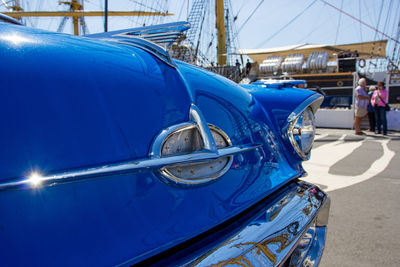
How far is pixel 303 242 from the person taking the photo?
1174 mm

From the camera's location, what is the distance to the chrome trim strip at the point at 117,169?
497mm

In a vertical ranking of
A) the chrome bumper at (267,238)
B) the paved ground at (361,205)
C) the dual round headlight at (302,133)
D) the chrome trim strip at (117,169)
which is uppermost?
the chrome trim strip at (117,169)

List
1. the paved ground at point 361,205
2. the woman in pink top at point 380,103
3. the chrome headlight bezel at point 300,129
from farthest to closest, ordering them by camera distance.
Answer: the woman in pink top at point 380,103, the paved ground at point 361,205, the chrome headlight bezel at point 300,129

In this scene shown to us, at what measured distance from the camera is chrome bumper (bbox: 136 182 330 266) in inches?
26.2

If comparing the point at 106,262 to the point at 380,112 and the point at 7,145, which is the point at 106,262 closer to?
the point at 7,145

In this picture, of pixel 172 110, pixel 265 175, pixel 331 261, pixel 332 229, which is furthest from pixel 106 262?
pixel 332 229

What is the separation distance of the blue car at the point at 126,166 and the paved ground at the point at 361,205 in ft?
2.90

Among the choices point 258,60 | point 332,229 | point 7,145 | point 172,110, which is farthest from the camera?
point 258,60

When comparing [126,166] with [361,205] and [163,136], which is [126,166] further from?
[361,205]

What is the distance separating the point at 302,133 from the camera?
4.27ft

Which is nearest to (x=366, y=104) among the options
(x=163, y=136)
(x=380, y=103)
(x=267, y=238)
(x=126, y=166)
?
(x=380, y=103)

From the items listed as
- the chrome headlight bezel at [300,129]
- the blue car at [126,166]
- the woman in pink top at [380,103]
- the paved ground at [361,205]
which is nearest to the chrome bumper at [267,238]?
the blue car at [126,166]

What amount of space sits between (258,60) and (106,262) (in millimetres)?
20817

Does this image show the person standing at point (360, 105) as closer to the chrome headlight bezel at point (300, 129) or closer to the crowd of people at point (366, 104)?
the crowd of people at point (366, 104)
